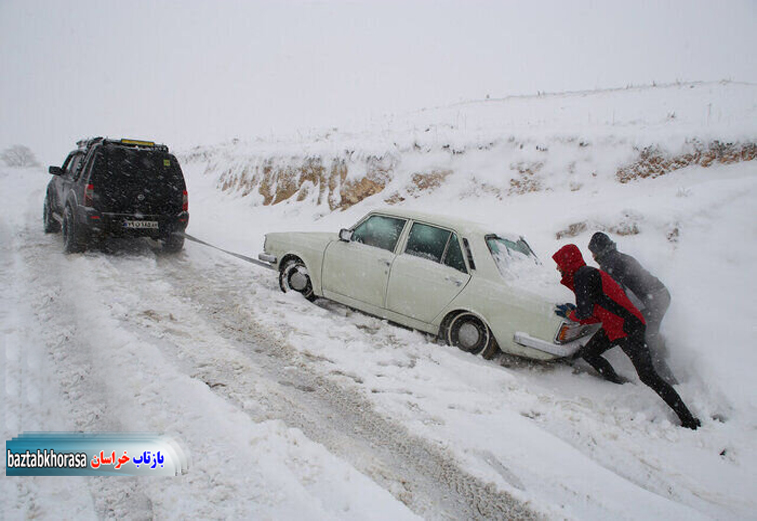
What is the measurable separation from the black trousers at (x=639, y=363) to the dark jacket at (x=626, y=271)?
83 cm

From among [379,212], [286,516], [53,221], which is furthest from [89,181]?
[286,516]

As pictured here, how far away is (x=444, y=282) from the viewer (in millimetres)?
4508

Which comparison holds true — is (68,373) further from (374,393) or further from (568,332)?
(568,332)

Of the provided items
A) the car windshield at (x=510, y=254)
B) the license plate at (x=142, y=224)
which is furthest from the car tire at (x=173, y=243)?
the car windshield at (x=510, y=254)

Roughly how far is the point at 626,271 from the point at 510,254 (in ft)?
4.12

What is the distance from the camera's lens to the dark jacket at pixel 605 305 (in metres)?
3.62

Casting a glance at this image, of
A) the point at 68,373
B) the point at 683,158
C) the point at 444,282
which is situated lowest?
A: the point at 68,373

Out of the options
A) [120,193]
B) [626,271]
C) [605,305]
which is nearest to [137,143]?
[120,193]

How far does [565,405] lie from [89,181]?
7.81 metres

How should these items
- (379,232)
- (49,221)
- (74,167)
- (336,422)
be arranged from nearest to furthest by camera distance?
(336,422)
(379,232)
(74,167)
(49,221)

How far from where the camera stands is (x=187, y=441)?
2.66 meters

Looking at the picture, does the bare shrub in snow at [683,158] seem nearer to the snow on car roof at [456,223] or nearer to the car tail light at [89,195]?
the snow on car roof at [456,223]

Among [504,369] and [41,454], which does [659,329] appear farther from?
[41,454]

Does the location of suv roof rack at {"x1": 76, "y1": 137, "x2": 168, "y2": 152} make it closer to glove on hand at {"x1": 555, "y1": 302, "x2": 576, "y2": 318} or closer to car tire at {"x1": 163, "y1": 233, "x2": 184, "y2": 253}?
car tire at {"x1": 163, "y1": 233, "x2": 184, "y2": 253}
